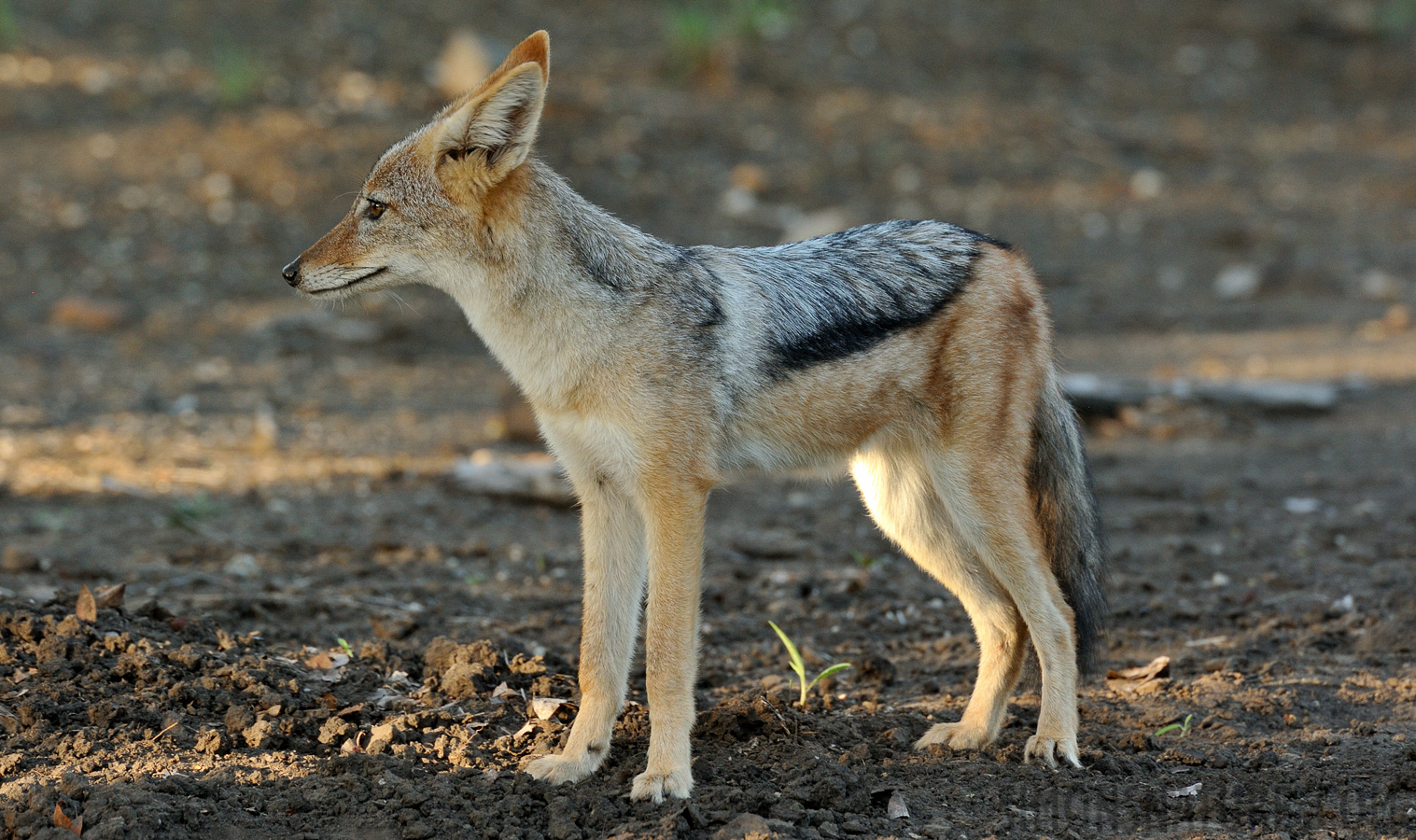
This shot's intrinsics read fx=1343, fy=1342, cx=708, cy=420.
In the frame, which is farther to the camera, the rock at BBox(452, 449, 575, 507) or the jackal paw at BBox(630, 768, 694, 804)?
the rock at BBox(452, 449, 575, 507)

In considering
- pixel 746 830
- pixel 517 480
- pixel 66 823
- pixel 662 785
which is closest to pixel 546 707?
pixel 662 785


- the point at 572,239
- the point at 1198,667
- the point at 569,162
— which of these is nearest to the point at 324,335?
the point at 569,162

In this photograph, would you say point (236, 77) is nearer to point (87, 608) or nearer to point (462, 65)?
point (462, 65)

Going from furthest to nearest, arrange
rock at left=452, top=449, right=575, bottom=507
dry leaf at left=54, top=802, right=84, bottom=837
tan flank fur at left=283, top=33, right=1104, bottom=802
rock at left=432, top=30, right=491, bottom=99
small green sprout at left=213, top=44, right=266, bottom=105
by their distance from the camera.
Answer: rock at left=432, top=30, right=491, bottom=99
small green sprout at left=213, top=44, right=266, bottom=105
rock at left=452, top=449, right=575, bottom=507
tan flank fur at left=283, top=33, right=1104, bottom=802
dry leaf at left=54, top=802, right=84, bottom=837

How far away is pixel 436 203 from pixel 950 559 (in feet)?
7.73

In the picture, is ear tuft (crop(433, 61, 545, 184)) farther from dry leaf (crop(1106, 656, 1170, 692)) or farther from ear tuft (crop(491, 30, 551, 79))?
dry leaf (crop(1106, 656, 1170, 692))

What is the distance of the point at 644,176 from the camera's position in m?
13.2

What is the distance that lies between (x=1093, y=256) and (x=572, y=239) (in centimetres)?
940

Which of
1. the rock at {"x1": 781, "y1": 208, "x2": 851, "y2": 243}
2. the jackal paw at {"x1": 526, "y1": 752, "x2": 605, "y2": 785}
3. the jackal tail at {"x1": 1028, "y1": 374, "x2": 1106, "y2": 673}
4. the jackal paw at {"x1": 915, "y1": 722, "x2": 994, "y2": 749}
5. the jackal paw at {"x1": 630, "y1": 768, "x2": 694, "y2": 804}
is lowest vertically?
the jackal paw at {"x1": 915, "y1": 722, "x2": 994, "y2": 749}

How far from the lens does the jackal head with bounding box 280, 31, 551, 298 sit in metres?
4.55

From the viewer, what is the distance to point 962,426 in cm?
493

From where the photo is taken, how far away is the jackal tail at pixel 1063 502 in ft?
17.3

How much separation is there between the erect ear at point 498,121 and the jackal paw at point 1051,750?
2.77m

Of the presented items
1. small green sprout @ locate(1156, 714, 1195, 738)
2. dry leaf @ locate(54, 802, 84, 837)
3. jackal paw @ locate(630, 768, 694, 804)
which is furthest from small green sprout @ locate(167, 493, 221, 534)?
small green sprout @ locate(1156, 714, 1195, 738)
